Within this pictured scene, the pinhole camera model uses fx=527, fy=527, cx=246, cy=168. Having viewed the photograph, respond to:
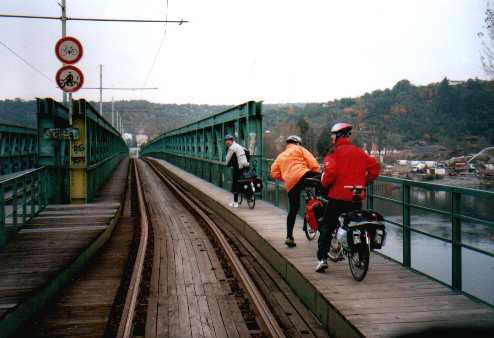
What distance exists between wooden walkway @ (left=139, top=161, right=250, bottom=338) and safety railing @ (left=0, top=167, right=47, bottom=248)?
2.21m

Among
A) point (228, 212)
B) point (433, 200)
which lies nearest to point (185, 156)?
point (228, 212)

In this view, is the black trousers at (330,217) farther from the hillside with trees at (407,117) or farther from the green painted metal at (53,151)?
the green painted metal at (53,151)

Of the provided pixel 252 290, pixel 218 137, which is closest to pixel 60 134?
pixel 252 290

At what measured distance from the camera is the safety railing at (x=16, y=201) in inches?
290

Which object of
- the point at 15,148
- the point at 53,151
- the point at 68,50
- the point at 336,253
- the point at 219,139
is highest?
the point at 68,50

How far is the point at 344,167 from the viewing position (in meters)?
5.62

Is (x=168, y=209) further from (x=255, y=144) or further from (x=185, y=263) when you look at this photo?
(x=185, y=263)

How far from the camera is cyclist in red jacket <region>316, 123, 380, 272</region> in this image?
5625mm

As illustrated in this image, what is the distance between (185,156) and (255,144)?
58.0 feet

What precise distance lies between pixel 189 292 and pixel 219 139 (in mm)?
13659

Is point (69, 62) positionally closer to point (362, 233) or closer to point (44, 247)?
point (44, 247)

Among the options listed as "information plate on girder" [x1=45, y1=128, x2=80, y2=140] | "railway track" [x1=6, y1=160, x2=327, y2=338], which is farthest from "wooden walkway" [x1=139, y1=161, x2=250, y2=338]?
"information plate on girder" [x1=45, y1=128, x2=80, y2=140]

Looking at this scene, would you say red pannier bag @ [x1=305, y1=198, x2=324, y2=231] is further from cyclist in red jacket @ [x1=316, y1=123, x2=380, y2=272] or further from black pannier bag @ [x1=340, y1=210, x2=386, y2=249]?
black pannier bag @ [x1=340, y1=210, x2=386, y2=249]

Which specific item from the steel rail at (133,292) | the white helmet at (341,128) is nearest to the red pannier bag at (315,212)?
the white helmet at (341,128)
